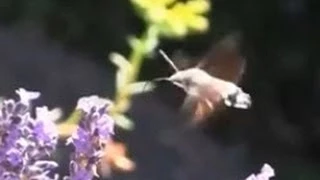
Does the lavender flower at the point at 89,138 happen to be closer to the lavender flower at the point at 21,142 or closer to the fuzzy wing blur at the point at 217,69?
the lavender flower at the point at 21,142

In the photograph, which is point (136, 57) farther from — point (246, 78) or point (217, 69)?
point (246, 78)

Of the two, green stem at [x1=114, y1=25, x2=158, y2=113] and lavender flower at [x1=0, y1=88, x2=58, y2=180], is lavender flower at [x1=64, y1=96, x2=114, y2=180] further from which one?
green stem at [x1=114, y1=25, x2=158, y2=113]

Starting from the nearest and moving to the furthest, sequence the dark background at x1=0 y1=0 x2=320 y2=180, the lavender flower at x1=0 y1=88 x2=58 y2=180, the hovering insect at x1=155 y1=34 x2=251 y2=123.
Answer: the lavender flower at x1=0 y1=88 x2=58 y2=180
the hovering insect at x1=155 y1=34 x2=251 y2=123
the dark background at x1=0 y1=0 x2=320 y2=180

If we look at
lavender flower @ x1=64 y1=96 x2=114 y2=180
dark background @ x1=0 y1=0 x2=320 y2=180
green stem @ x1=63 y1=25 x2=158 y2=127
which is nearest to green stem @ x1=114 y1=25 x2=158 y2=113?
green stem @ x1=63 y1=25 x2=158 y2=127

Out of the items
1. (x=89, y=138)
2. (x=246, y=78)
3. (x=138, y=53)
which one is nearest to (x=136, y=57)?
(x=138, y=53)

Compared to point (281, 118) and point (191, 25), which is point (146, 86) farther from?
point (281, 118)

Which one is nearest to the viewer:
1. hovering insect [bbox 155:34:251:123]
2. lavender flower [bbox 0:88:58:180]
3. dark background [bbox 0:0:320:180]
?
lavender flower [bbox 0:88:58:180]
